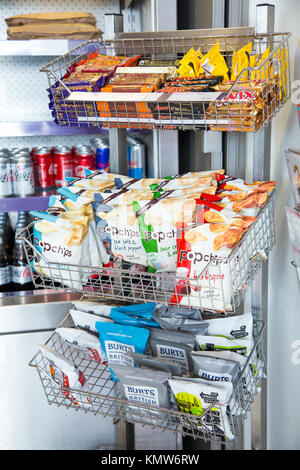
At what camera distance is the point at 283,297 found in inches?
67.5

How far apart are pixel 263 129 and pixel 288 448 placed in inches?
41.3

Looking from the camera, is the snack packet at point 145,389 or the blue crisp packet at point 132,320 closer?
the snack packet at point 145,389

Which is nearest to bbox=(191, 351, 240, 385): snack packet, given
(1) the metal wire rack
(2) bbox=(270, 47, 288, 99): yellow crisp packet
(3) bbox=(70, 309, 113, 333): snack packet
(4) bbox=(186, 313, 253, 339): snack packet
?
(1) the metal wire rack

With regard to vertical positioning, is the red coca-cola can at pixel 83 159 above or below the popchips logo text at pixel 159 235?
below

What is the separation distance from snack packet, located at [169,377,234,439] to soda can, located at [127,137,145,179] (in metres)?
1.32

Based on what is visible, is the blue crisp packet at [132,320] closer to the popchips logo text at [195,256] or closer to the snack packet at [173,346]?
the snack packet at [173,346]

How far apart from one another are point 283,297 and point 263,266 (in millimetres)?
206

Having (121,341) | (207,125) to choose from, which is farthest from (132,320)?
(207,125)

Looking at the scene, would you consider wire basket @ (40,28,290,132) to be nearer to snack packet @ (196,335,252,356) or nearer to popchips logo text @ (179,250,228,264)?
popchips logo text @ (179,250,228,264)

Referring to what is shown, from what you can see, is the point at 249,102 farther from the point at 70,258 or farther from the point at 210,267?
the point at 70,258

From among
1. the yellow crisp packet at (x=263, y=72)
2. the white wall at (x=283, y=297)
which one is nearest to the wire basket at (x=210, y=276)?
the white wall at (x=283, y=297)

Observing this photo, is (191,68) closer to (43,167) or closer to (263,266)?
(263,266)

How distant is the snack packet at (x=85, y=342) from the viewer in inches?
64.4

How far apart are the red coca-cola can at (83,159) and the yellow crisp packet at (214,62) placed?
1125 mm
